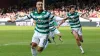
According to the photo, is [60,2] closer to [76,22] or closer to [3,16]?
[3,16]

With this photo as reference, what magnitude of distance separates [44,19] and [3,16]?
43.1 metres

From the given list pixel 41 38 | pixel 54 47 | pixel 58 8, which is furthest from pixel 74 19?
pixel 58 8

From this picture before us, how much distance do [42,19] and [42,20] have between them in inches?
1.9

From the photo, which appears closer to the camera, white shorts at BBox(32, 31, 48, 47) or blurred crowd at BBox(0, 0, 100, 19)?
white shorts at BBox(32, 31, 48, 47)

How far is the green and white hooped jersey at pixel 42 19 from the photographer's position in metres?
13.5

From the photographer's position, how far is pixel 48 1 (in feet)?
209

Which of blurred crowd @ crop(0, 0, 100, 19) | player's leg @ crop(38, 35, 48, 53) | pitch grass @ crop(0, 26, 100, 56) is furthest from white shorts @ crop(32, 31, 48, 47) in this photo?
blurred crowd @ crop(0, 0, 100, 19)

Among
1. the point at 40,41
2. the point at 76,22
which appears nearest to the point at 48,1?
the point at 76,22

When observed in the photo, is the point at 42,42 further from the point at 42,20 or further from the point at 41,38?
the point at 42,20

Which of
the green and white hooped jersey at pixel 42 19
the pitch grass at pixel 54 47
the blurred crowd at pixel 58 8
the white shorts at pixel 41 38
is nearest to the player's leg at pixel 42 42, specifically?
the white shorts at pixel 41 38

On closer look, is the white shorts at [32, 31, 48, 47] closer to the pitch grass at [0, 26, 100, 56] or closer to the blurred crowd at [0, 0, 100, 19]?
the pitch grass at [0, 26, 100, 56]

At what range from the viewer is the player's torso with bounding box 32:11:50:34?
1352cm

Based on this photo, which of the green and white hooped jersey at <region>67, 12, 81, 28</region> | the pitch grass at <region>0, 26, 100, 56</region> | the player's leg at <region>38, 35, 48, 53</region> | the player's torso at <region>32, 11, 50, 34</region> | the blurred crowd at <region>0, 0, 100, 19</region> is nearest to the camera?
the player's torso at <region>32, 11, 50, 34</region>

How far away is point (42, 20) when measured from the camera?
13625 mm
